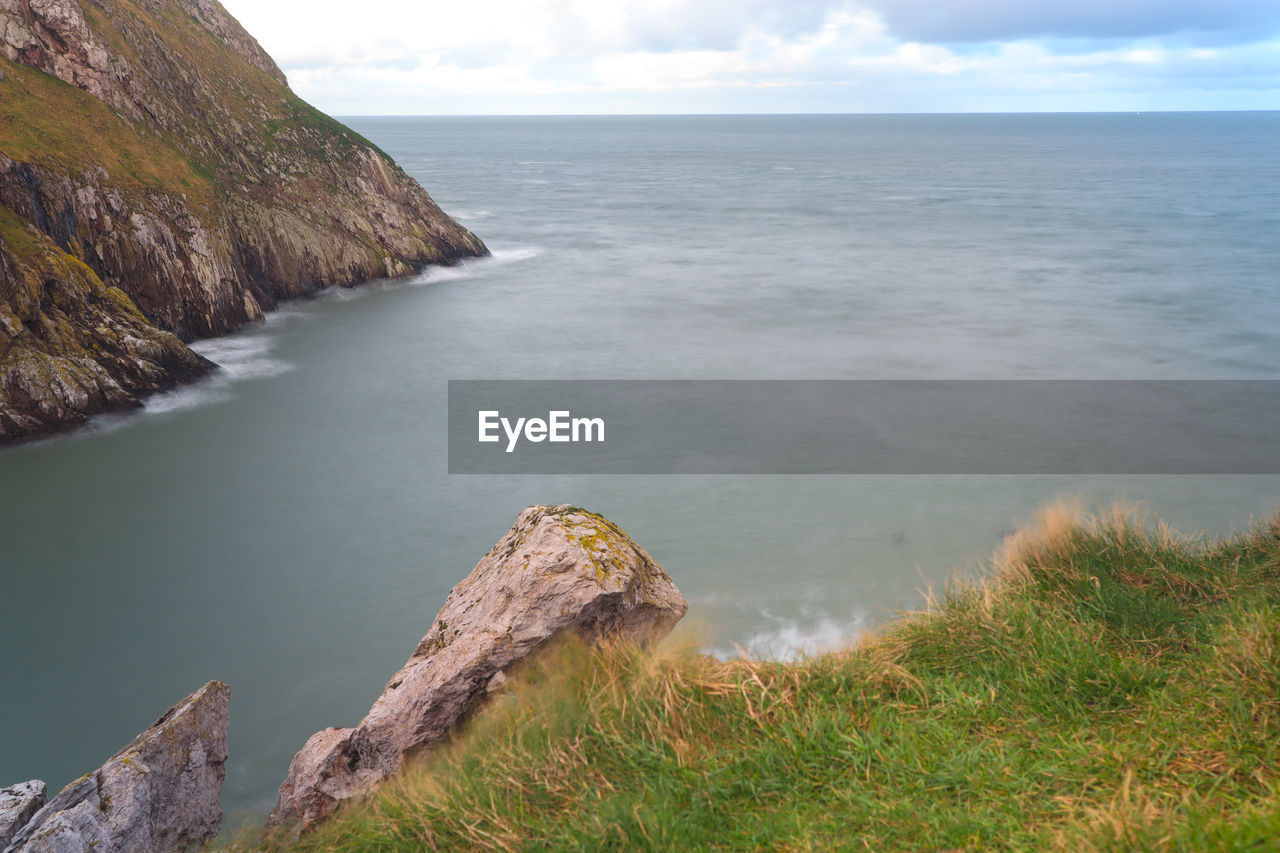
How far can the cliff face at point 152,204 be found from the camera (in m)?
16.0

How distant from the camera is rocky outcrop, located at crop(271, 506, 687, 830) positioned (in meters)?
5.57

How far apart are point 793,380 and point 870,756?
15873 mm

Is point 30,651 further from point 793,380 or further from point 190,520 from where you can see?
point 793,380

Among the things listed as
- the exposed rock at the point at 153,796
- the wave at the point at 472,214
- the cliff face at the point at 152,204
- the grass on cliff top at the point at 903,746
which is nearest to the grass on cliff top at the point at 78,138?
the cliff face at the point at 152,204

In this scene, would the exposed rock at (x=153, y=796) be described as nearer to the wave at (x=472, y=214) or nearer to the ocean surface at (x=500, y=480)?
the ocean surface at (x=500, y=480)

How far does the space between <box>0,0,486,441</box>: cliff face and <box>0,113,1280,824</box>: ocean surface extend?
3.16 ft

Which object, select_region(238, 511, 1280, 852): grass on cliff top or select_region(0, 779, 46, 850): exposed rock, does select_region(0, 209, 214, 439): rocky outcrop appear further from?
select_region(238, 511, 1280, 852): grass on cliff top

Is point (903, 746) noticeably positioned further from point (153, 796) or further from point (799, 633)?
point (799, 633)

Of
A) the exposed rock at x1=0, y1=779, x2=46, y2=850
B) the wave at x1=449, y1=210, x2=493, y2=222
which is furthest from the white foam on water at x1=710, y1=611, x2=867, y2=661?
the wave at x1=449, y1=210, x2=493, y2=222

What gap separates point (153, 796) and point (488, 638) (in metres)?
2.07

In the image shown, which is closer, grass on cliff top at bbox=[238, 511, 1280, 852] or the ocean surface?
grass on cliff top at bbox=[238, 511, 1280, 852]

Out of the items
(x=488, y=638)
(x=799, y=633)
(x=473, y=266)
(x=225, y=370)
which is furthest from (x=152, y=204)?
(x=488, y=638)

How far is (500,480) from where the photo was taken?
14.3 meters

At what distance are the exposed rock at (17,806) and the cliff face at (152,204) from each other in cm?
1079
